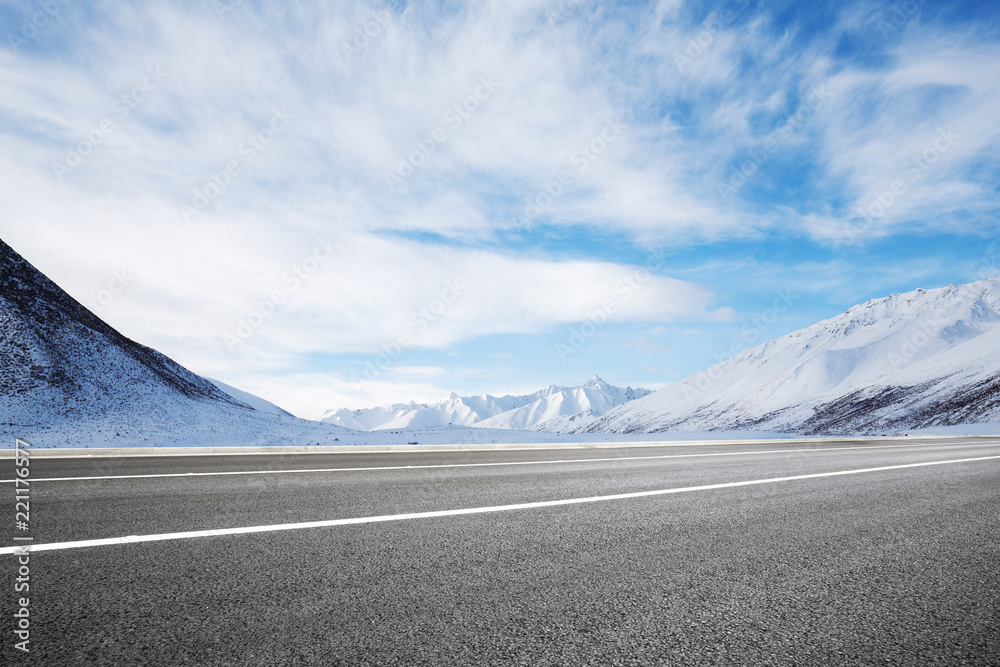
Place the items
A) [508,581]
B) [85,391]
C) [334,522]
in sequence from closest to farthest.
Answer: [508,581]
[334,522]
[85,391]

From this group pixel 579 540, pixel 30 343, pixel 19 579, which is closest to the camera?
pixel 19 579

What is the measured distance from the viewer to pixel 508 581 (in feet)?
9.88

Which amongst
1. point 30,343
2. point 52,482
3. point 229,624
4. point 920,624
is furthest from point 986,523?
point 30,343

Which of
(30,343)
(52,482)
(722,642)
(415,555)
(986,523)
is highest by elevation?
(30,343)

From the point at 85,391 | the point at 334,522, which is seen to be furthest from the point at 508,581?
the point at 85,391

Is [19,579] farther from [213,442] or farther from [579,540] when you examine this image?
[213,442]

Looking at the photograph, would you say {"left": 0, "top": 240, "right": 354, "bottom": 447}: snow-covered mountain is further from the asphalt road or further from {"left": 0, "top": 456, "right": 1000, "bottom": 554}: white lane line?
the asphalt road

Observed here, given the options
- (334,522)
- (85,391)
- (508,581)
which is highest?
(85,391)

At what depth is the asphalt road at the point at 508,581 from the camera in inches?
86.7

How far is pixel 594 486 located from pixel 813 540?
3.09 meters

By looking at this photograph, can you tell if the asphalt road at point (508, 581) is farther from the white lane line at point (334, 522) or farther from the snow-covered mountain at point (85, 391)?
the snow-covered mountain at point (85, 391)

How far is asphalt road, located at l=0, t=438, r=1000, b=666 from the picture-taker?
2.20 m

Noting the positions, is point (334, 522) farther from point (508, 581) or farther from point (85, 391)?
point (85, 391)

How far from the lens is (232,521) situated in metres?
4.44
